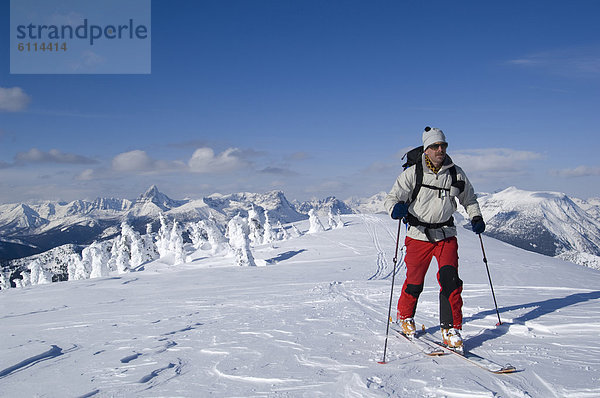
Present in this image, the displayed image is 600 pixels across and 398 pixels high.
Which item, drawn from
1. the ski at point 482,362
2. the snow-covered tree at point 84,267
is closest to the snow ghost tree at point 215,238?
the snow-covered tree at point 84,267

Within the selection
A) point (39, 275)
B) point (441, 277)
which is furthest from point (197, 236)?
point (441, 277)

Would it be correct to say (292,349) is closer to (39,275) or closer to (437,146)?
(437,146)

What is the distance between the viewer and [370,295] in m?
10.0

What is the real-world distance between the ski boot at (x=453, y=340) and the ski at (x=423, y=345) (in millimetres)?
168

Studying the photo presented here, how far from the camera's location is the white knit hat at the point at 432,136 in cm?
535

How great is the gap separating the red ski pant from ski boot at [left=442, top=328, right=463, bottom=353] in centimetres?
13

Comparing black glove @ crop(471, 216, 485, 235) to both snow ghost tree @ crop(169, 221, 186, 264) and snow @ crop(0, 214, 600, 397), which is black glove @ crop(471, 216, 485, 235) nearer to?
snow @ crop(0, 214, 600, 397)

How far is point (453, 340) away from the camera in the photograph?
194 inches

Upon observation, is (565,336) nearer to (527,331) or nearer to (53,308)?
(527,331)

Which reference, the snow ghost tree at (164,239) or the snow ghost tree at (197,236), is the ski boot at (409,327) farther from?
the snow ghost tree at (197,236)

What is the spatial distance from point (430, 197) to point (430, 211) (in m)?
0.22

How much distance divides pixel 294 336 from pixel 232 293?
21.5ft

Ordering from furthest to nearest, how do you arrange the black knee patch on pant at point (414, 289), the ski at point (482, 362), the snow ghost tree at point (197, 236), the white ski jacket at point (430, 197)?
the snow ghost tree at point (197, 236) → the black knee patch on pant at point (414, 289) → the white ski jacket at point (430, 197) → the ski at point (482, 362)

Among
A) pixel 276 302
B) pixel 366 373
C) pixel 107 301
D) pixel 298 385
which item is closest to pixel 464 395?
pixel 366 373
